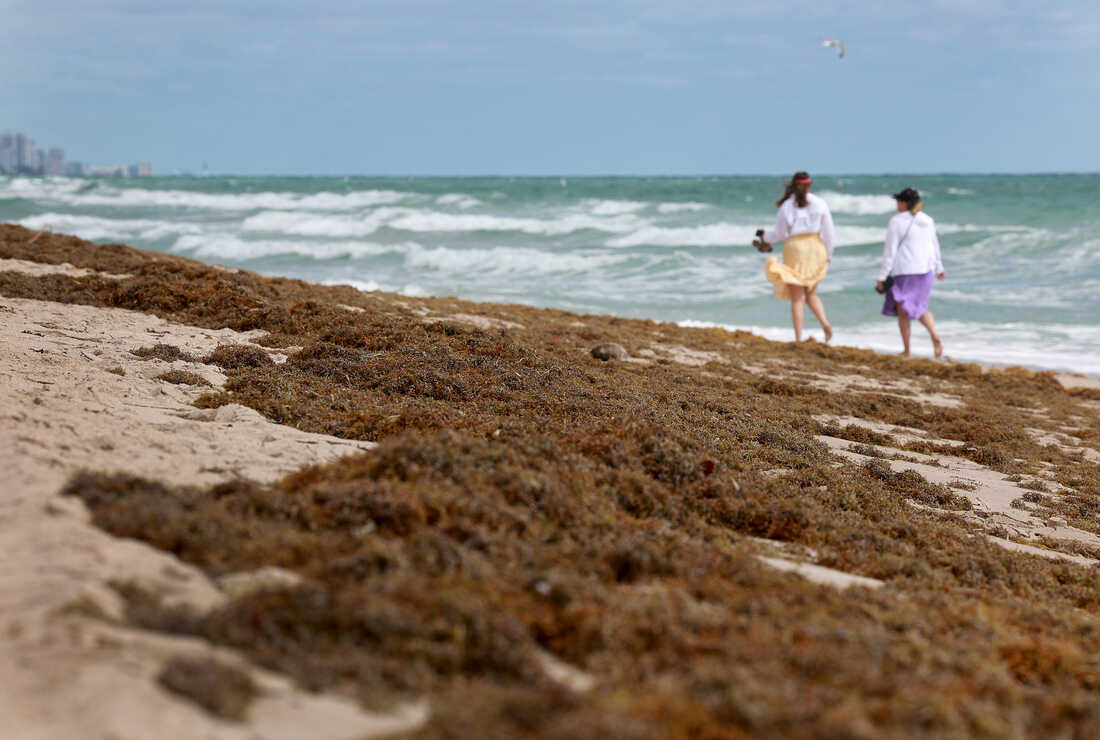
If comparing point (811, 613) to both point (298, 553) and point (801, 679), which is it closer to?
point (801, 679)

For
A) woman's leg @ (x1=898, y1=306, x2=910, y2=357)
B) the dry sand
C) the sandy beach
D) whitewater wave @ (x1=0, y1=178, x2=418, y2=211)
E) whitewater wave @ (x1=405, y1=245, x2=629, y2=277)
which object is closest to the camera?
the dry sand

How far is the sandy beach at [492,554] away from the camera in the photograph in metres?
2.52

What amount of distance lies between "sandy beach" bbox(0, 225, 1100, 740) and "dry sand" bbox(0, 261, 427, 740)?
0.01m

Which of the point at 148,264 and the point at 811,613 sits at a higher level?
the point at 148,264

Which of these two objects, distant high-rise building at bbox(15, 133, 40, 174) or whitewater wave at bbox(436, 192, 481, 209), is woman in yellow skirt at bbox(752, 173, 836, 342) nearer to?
whitewater wave at bbox(436, 192, 481, 209)

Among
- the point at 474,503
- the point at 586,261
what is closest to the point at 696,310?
the point at 586,261

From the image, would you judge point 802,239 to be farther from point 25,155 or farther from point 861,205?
point 25,155

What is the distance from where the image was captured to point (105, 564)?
9.87 ft

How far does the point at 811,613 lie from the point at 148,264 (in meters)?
9.56

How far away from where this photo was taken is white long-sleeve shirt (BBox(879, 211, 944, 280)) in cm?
1251

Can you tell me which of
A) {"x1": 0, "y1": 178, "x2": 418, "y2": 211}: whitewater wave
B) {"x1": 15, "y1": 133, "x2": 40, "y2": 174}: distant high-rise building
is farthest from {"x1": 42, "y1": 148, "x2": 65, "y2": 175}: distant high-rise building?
{"x1": 0, "y1": 178, "x2": 418, "y2": 211}: whitewater wave

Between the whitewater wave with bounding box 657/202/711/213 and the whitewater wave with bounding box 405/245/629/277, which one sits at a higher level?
the whitewater wave with bounding box 657/202/711/213

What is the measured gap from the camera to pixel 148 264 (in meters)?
11.0

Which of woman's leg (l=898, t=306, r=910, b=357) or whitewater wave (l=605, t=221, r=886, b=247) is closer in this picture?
woman's leg (l=898, t=306, r=910, b=357)
